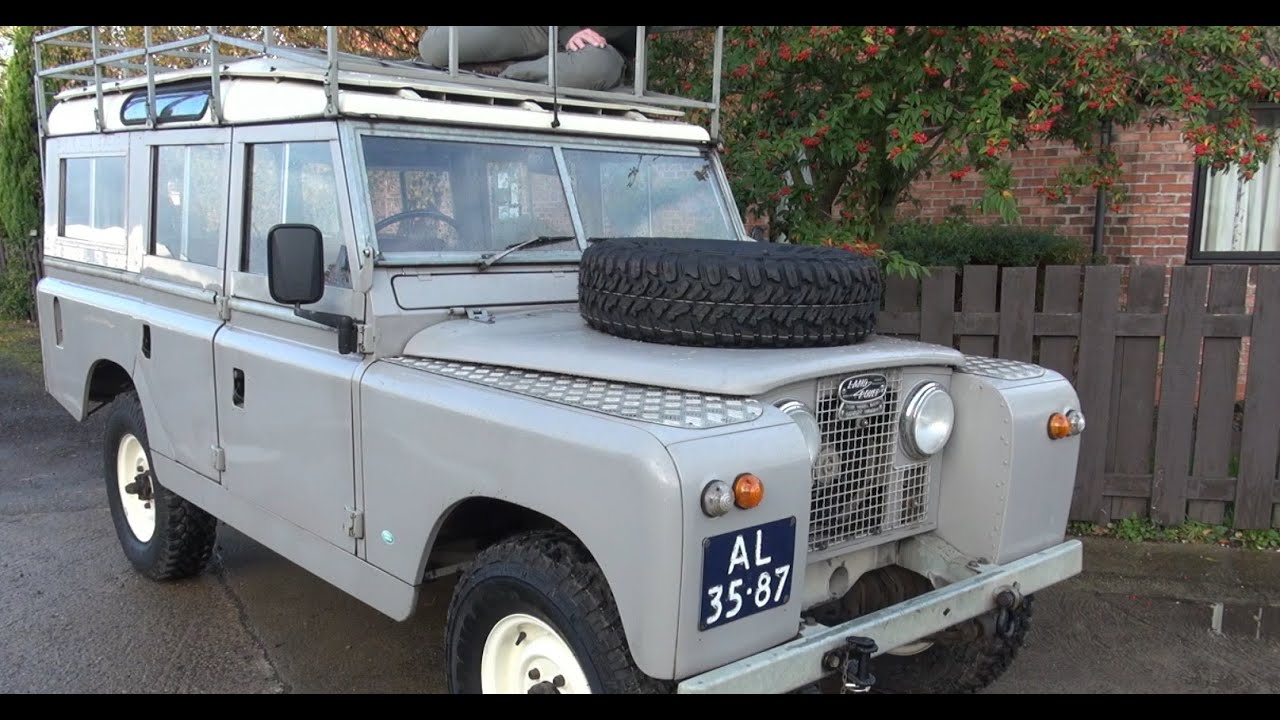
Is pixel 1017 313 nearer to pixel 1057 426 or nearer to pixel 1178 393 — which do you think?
pixel 1178 393

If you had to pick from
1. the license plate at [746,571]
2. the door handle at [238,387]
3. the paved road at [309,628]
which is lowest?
Result: the paved road at [309,628]

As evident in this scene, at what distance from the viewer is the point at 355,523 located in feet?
11.1

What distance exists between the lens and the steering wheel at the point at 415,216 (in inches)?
137

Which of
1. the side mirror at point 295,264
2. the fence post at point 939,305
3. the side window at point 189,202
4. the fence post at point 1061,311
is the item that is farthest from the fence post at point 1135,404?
the side window at point 189,202

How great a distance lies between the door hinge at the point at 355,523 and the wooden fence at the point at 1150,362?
334 cm

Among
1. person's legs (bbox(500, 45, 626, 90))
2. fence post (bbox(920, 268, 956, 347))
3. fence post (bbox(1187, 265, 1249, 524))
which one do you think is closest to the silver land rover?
person's legs (bbox(500, 45, 626, 90))

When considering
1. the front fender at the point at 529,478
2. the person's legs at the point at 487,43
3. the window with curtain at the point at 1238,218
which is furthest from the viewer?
the window with curtain at the point at 1238,218

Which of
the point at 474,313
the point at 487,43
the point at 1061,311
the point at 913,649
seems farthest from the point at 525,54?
the point at 1061,311

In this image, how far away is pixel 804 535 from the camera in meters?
2.59

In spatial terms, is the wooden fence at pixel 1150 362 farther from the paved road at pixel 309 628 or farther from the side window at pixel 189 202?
the side window at pixel 189 202

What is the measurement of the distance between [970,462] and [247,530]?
9.09 ft

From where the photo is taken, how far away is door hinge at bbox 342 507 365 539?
132 inches

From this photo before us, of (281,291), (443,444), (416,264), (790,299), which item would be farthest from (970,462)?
(281,291)
